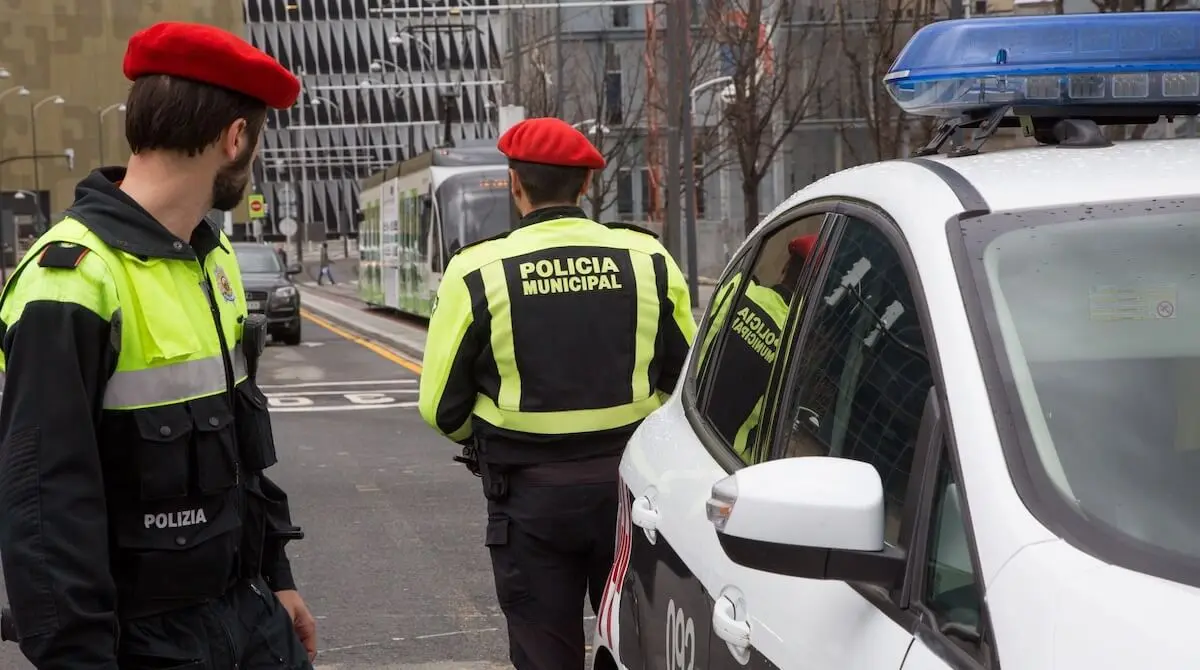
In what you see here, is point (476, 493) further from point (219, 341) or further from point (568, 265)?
point (219, 341)

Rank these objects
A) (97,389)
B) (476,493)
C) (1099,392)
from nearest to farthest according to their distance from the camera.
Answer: (1099,392), (97,389), (476,493)

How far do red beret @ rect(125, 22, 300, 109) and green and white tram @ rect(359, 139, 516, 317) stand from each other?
23.1 meters

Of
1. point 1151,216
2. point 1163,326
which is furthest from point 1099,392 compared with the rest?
point 1151,216

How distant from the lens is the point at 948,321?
7.66 ft

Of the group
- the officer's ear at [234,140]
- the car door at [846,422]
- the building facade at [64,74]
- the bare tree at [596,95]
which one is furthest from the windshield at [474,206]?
the building facade at [64,74]

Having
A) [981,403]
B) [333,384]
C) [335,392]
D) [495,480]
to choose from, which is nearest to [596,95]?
[333,384]

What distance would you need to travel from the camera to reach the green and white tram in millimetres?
29375

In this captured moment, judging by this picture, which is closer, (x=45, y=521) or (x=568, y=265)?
(x=45, y=521)

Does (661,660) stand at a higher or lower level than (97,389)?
lower

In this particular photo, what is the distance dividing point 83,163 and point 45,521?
113 meters

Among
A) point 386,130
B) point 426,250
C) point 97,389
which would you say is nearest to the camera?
point 97,389

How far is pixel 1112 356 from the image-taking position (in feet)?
7.78

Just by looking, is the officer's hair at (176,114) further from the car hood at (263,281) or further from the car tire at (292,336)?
the car tire at (292,336)

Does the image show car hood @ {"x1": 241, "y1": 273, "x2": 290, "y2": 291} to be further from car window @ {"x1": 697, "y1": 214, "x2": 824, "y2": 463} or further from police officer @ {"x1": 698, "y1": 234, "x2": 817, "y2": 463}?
police officer @ {"x1": 698, "y1": 234, "x2": 817, "y2": 463}
